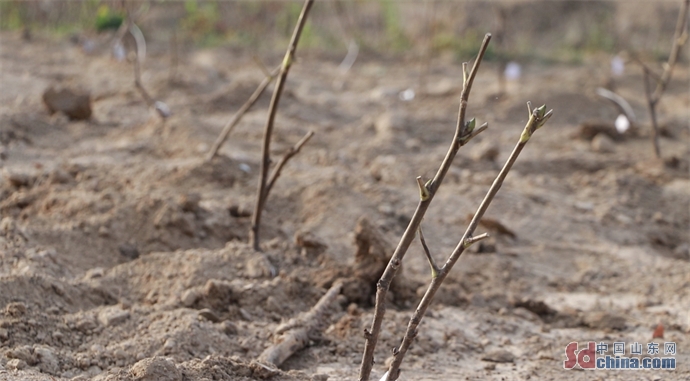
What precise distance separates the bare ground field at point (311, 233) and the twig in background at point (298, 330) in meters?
0.05

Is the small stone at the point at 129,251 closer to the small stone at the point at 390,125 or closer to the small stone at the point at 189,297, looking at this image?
the small stone at the point at 189,297

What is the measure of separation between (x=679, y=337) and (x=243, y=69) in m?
4.45

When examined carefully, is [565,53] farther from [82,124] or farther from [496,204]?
[82,124]

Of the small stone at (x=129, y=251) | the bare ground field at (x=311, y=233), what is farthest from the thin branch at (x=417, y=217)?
the small stone at (x=129, y=251)

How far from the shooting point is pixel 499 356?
244cm

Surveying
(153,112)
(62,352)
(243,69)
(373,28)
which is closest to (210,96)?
(153,112)

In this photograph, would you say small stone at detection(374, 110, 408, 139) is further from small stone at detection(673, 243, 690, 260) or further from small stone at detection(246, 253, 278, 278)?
small stone at detection(246, 253, 278, 278)

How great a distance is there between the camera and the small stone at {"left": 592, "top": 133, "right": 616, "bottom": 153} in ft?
15.0

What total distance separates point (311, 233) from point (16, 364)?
4.07ft

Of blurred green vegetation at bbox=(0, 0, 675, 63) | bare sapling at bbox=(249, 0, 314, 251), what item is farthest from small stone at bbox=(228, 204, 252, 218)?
blurred green vegetation at bbox=(0, 0, 675, 63)

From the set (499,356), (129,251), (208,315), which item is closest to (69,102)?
(129,251)

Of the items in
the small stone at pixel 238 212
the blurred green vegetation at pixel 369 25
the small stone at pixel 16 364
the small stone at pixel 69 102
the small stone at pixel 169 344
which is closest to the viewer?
the small stone at pixel 16 364

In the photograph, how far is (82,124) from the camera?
4.37 meters

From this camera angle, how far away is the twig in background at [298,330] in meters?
2.25
